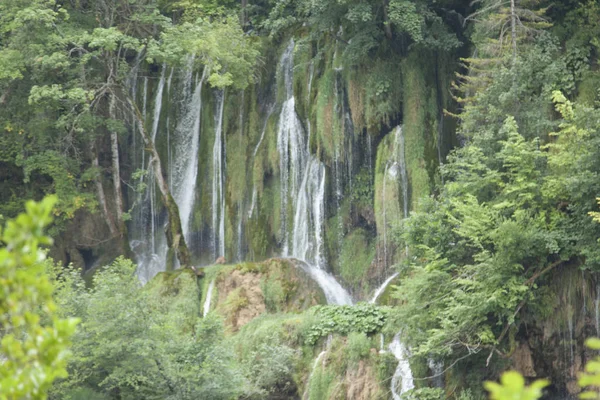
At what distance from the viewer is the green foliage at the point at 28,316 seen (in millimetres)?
5445

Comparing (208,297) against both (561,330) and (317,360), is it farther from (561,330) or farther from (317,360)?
(561,330)

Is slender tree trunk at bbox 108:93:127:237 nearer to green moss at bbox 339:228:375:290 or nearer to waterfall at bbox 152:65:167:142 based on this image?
waterfall at bbox 152:65:167:142

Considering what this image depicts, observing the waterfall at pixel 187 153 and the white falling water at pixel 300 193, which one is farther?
the waterfall at pixel 187 153

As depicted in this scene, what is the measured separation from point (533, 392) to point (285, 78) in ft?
82.9

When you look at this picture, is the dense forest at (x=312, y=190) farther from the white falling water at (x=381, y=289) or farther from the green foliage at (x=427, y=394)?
the white falling water at (x=381, y=289)

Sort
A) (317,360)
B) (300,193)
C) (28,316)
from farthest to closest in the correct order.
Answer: (300,193)
(317,360)
(28,316)

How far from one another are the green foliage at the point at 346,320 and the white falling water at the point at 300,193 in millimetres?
3530

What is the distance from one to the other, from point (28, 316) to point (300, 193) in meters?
22.5

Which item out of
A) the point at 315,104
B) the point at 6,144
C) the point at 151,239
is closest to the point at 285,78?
the point at 315,104

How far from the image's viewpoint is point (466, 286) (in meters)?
19.1


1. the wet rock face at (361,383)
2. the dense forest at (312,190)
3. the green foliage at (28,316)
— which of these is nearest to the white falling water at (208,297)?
the dense forest at (312,190)

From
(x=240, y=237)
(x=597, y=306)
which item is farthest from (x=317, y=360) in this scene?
(x=240, y=237)

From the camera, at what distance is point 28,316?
5.57 m

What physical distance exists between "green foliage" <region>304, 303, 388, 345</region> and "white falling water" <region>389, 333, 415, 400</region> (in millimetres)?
845
